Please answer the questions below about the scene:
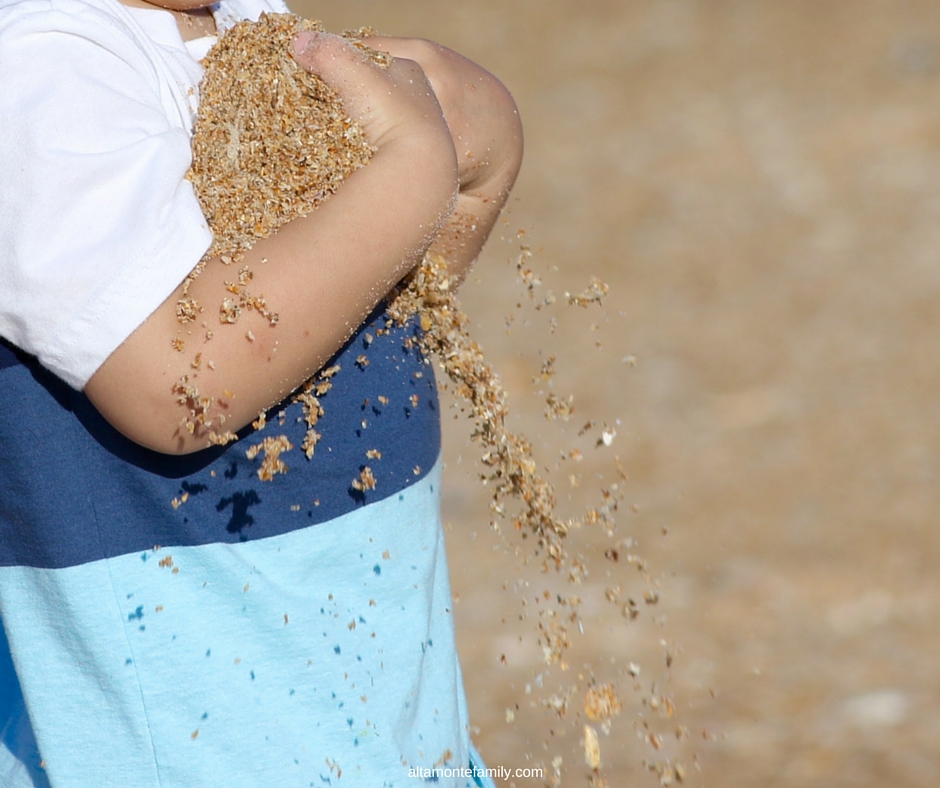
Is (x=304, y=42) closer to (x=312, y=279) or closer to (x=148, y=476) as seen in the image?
(x=312, y=279)

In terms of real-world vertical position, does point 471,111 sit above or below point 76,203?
below

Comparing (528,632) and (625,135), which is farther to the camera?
(625,135)

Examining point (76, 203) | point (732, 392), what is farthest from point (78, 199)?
point (732, 392)

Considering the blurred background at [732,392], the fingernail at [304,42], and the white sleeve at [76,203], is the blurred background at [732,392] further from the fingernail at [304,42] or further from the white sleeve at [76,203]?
the white sleeve at [76,203]

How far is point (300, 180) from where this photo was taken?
3.01 ft

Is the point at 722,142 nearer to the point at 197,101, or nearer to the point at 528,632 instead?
the point at 528,632

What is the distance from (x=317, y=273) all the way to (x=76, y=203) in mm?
173

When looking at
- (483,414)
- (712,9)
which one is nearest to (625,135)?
(712,9)

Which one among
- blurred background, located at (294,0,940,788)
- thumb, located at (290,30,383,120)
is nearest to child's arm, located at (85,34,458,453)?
thumb, located at (290,30,383,120)

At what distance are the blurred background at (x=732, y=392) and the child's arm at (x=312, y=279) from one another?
1.04ft

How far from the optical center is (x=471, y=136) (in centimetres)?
108

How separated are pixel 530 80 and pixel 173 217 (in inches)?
252

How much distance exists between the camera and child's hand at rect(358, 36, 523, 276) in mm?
1071

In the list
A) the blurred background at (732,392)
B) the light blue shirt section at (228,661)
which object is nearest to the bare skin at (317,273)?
the light blue shirt section at (228,661)
